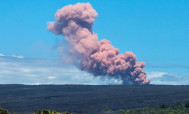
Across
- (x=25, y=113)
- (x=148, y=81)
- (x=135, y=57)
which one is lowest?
(x=25, y=113)

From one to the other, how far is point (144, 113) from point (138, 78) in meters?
87.5

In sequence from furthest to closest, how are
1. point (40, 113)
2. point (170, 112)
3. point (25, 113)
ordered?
1. point (25, 113)
2. point (170, 112)
3. point (40, 113)

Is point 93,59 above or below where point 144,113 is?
above

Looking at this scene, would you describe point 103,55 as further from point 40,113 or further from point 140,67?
point 40,113

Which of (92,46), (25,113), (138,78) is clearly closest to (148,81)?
(138,78)

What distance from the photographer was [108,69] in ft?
415

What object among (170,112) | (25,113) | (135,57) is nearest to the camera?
(170,112)

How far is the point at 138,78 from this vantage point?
132 m

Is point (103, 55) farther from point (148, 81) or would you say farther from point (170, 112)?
point (170, 112)

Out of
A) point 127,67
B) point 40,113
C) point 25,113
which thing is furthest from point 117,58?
point 40,113

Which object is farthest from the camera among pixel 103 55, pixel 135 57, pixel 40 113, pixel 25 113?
pixel 135 57

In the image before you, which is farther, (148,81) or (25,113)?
(148,81)

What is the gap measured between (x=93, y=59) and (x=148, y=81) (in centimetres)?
2683

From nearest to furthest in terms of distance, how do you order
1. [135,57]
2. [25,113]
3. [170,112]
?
[170,112] < [25,113] < [135,57]
